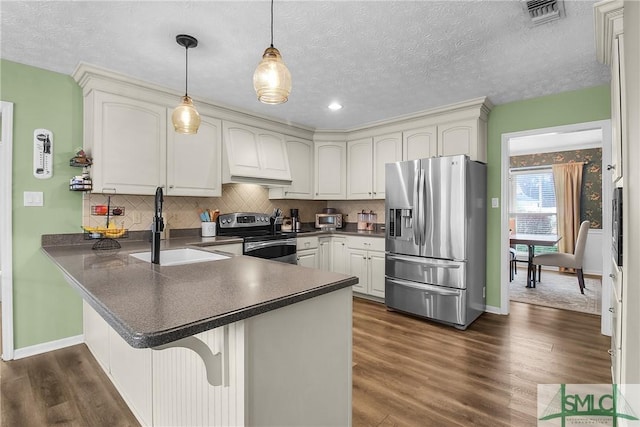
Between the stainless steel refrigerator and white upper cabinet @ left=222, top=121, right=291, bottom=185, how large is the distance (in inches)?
54.6

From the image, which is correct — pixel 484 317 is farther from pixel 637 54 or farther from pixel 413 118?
pixel 637 54

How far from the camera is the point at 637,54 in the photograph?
114 cm

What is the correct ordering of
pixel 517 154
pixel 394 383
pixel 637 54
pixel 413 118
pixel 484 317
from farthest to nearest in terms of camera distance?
pixel 517 154 → pixel 413 118 → pixel 484 317 → pixel 394 383 → pixel 637 54

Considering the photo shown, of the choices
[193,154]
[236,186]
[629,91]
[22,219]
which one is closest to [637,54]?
[629,91]

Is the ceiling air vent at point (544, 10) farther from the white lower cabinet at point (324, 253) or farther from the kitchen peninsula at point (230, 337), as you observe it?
the white lower cabinet at point (324, 253)

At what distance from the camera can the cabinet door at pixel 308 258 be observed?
399cm

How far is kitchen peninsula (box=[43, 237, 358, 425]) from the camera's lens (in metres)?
0.93

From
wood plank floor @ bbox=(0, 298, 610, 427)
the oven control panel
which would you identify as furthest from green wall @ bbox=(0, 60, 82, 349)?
the oven control panel

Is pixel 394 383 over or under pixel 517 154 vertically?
under

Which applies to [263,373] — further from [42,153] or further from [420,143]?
[420,143]

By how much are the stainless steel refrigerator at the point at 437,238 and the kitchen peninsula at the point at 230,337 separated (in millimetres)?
2085

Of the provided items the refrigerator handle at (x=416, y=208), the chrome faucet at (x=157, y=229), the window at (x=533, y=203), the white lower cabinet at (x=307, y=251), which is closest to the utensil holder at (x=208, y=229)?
the white lower cabinet at (x=307, y=251)

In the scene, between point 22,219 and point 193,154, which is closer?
point 22,219

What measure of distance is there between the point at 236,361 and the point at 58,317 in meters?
2.59
